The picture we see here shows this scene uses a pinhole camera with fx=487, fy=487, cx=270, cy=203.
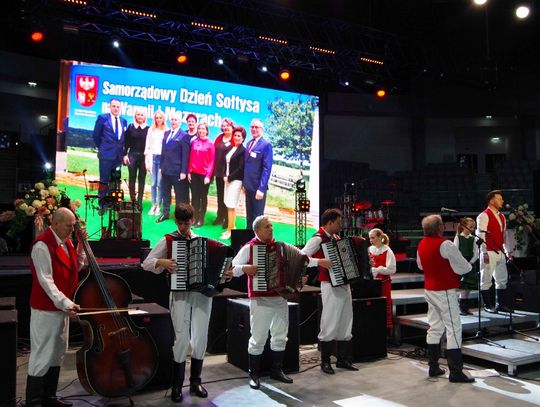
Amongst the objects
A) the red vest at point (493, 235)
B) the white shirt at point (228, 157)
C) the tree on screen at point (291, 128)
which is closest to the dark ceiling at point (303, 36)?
the tree on screen at point (291, 128)

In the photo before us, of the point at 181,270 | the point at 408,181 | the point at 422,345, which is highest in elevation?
the point at 408,181

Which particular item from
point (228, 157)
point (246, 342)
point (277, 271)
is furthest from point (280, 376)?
point (228, 157)

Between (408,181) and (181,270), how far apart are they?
1600cm

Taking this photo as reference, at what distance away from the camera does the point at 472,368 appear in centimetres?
599

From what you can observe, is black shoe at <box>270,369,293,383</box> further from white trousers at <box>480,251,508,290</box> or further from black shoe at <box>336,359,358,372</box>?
white trousers at <box>480,251,508,290</box>

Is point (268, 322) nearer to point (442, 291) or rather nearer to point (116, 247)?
point (442, 291)

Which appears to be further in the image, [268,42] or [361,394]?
[268,42]

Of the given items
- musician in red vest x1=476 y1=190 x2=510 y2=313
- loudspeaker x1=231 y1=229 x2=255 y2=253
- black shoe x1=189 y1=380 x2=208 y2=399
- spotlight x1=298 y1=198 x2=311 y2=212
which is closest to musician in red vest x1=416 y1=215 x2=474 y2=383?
musician in red vest x1=476 y1=190 x2=510 y2=313

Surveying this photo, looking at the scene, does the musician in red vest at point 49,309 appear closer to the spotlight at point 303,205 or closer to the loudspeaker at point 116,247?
the loudspeaker at point 116,247

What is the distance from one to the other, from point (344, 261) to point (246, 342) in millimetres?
1486

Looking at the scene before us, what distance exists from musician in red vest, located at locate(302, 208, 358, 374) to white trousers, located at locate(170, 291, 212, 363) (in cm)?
151

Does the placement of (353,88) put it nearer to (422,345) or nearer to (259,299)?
(422,345)

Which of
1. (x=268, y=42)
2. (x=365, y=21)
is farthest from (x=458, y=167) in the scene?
(x=268, y=42)

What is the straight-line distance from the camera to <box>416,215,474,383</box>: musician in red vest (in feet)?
17.4
